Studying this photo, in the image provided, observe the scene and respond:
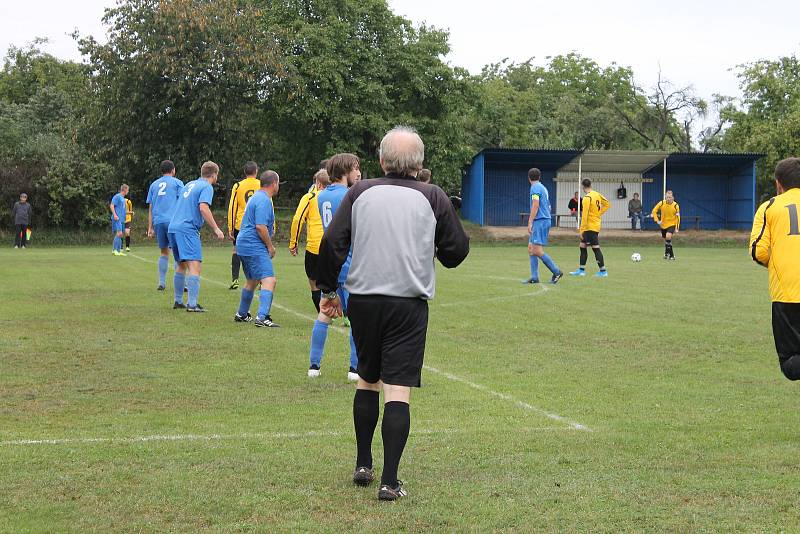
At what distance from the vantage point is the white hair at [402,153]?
538 centimetres

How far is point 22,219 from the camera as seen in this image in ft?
126

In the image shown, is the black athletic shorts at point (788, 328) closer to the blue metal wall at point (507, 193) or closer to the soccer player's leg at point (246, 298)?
the soccer player's leg at point (246, 298)

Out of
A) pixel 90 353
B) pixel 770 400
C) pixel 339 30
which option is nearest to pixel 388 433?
pixel 770 400

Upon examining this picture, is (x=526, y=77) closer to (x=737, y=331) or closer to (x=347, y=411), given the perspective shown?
(x=737, y=331)

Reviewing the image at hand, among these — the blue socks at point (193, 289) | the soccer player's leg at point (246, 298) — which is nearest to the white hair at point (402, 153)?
the soccer player's leg at point (246, 298)

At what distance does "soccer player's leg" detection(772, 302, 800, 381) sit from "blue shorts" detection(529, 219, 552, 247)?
40.3ft

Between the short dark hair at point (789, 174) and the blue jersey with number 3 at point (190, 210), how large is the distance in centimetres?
886

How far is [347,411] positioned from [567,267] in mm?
19271

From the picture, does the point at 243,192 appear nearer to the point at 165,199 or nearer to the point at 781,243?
the point at 165,199

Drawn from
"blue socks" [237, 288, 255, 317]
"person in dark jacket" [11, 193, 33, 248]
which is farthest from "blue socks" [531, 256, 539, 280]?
"person in dark jacket" [11, 193, 33, 248]

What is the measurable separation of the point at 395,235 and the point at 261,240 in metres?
7.41

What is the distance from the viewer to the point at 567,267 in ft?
86.7

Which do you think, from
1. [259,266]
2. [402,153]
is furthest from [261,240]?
[402,153]

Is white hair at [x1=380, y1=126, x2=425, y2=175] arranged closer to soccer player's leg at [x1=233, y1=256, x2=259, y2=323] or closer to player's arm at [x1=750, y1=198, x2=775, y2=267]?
player's arm at [x1=750, y1=198, x2=775, y2=267]
